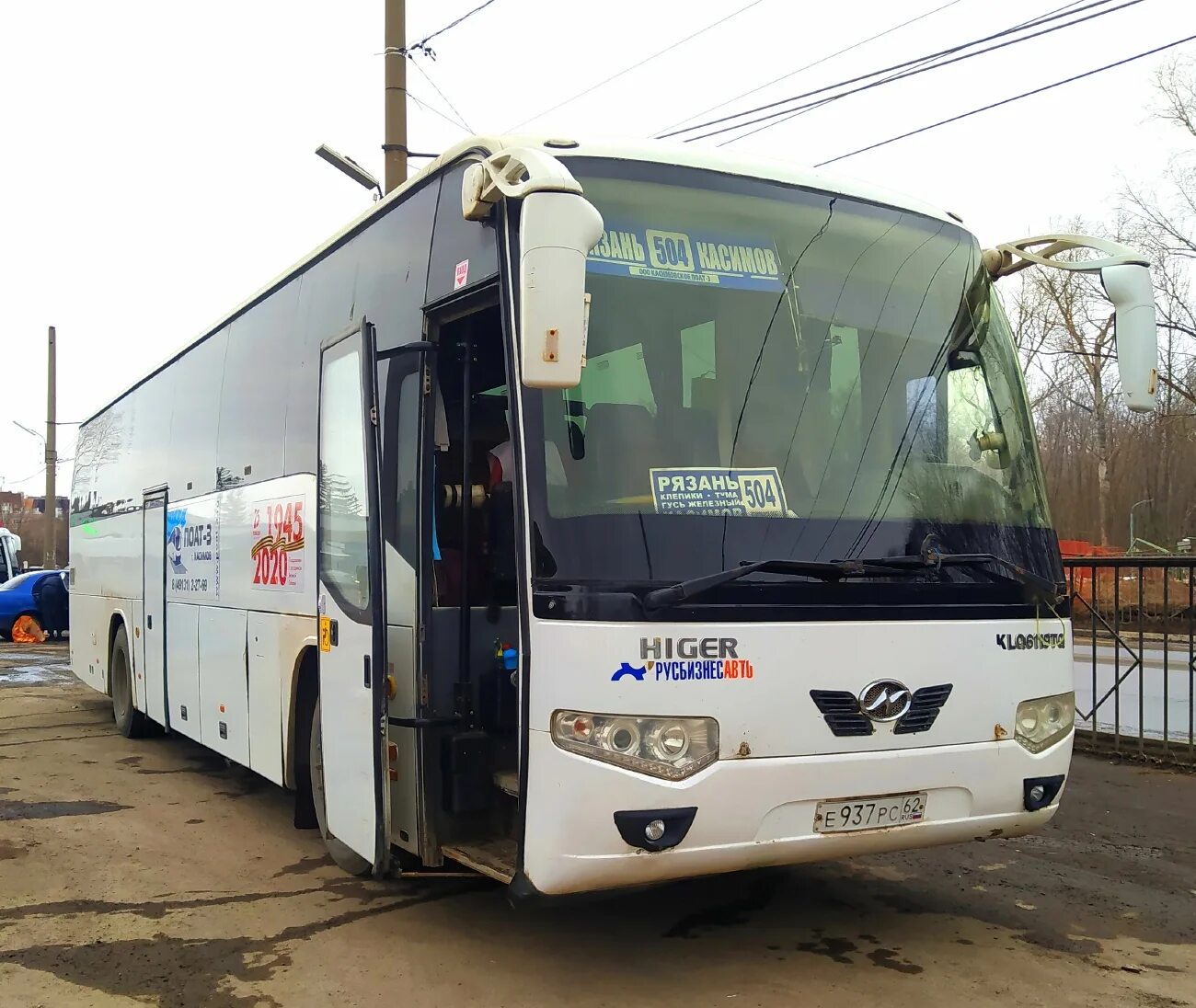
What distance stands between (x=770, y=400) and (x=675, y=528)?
0.74 metres

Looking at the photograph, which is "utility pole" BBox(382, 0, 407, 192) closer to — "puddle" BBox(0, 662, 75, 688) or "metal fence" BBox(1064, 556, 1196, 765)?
"metal fence" BBox(1064, 556, 1196, 765)

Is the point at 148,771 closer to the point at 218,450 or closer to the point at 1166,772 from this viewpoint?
the point at 218,450

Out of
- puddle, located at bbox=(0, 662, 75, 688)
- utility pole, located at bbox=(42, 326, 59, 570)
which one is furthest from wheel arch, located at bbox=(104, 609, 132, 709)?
utility pole, located at bbox=(42, 326, 59, 570)

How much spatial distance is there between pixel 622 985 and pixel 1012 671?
2043mm

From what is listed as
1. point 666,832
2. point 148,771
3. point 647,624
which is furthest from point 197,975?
point 148,771

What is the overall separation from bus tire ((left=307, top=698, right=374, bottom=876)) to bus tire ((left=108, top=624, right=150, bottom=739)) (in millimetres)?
5613

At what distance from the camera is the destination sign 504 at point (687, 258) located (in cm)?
469

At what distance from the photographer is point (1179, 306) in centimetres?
3619

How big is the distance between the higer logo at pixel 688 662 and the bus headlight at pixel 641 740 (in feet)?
0.50

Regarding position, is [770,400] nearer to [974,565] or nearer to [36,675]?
[974,565]

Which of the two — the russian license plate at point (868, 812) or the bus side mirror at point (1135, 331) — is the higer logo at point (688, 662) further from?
the bus side mirror at point (1135, 331)

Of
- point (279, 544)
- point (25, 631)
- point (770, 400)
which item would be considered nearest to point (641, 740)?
point (770, 400)

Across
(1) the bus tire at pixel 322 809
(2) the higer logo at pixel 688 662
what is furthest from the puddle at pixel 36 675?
(2) the higer logo at pixel 688 662

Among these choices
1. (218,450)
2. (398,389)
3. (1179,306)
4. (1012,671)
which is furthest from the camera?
(1179,306)
